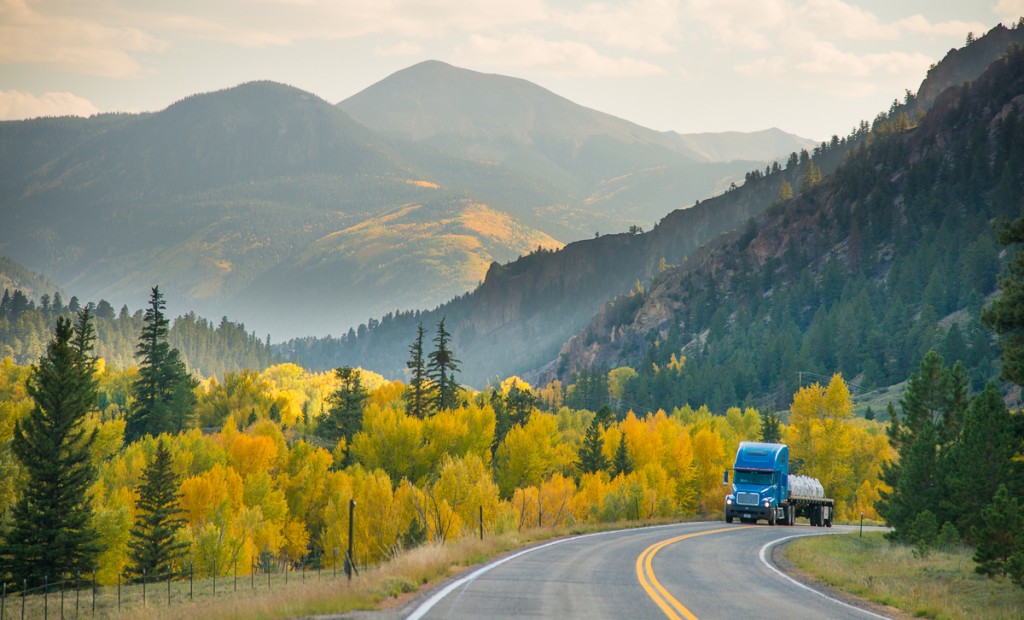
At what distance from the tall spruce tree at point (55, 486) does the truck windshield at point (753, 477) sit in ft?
116

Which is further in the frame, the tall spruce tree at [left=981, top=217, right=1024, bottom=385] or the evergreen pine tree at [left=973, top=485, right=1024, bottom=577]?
the tall spruce tree at [left=981, top=217, right=1024, bottom=385]

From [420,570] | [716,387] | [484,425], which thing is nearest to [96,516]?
[484,425]

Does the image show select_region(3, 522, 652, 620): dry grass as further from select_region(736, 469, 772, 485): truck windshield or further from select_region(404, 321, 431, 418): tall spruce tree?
select_region(404, 321, 431, 418): tall spruce tree

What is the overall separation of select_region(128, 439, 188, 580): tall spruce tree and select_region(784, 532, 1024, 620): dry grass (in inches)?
1540

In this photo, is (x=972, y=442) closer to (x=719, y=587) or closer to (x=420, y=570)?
(x=719, y=587)

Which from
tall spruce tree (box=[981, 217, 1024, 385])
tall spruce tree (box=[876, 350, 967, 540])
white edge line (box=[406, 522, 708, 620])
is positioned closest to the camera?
white edge line (box=[406, 522, 708, 620])

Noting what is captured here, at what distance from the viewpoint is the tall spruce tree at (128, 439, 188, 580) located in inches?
2421

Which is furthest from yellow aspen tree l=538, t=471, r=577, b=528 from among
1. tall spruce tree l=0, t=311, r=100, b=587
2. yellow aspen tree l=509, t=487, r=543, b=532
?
tall spruce tree l=0, t=311, r=100, b=587

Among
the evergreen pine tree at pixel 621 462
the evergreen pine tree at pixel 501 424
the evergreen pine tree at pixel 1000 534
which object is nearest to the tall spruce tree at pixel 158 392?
the evergreen pine tree at pixel 501 424

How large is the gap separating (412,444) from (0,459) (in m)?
32.8

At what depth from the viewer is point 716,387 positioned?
175m

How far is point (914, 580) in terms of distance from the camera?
28.2 metres

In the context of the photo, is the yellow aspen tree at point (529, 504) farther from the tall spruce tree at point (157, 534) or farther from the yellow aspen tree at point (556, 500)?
the tall spruce tree at point (157, 534)

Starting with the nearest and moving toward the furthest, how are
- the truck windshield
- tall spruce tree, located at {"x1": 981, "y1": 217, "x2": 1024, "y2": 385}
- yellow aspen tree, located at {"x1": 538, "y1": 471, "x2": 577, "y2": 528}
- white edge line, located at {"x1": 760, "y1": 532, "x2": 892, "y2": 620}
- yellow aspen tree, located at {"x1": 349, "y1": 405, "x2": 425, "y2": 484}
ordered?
white edge line, located at {"x1": 760, "y1": 532, "x2": 892, "y2": 620} < tall spruce tree, located at {"x1": 981, "y1": 217, "x2": 1024, "y2": 385} < the truck windshield < yellow aspen tree, located at {"x1": 538, "y1": 471, "x2": 577, "y2": 528} < yellow aspen tree, located at {"x1": 349, "y1": 405, "x2": 425, "y2": 484}
